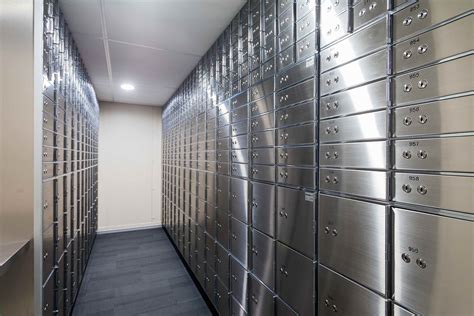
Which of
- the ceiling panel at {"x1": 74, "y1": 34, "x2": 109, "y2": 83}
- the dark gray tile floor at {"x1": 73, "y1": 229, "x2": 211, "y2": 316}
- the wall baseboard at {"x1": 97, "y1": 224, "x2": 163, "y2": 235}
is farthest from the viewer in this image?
the wall baseboard at {"x1": 97, "y1": 224, "x2": 163, "y2": 235}

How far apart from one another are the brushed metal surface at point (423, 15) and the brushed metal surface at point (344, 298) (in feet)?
2.87

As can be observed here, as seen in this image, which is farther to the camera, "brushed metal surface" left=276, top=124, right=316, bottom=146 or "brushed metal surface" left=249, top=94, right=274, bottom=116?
"brushed metal surface" left=249, top=94, right=274, bottom=116

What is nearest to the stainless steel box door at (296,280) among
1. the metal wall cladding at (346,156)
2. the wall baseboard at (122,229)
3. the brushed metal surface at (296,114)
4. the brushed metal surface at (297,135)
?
the metal wall cladding at (346,156)

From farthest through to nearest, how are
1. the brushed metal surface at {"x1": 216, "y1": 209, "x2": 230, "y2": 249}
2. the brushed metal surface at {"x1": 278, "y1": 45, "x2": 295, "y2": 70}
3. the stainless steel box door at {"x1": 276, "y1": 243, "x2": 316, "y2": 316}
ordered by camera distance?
the brushed metal surface at {"x1": 216, "y1": 209, "x2": 230, "y2": 249}
the brushed metal surface at {"x1": 278, "y1": 45, "x2": 295, "y2": 70}
the stainless steel box door at {"x1": 276, "y1": 243, "x2": 316, "y2": 316}

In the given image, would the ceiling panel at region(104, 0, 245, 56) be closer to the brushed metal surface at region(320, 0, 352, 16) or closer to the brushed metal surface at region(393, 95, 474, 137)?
the brushed metal surface at region(320, 0, 352, 16)

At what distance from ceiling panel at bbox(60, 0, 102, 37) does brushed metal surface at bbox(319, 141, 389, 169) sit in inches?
74.8

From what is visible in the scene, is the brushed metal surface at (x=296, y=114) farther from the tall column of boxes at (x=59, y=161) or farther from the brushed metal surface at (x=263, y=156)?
the tall column of boxes at (x=59, y=161)

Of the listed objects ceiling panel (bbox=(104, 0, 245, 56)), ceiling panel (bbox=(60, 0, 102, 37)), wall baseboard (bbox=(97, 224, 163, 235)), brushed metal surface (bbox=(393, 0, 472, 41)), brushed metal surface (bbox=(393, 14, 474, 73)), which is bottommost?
wall baseboard (bbox=(97, 224, 163, 235))

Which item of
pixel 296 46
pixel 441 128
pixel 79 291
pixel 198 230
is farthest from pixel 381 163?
pixel 79 291

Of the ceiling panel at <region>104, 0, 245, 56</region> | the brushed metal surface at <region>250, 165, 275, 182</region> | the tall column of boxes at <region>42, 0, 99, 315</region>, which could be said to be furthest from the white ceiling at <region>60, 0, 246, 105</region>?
the brushed metal surface at <region>250, 165, 275, 182</region>

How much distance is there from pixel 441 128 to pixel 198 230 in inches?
95.7

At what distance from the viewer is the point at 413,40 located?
0.73 metres

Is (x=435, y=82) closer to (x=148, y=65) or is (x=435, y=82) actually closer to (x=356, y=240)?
(x=356, y=240)

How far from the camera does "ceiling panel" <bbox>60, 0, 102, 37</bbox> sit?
5.65 feet
